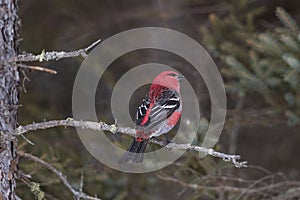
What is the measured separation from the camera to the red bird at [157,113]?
3.48 m

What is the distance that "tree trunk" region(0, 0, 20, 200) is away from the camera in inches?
121

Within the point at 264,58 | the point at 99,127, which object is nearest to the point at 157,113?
the point at 99,127

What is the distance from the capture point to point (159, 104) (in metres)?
3.70

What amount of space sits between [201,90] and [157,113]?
74.9 inches

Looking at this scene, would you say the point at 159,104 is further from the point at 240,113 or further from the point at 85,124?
the point at 240,113

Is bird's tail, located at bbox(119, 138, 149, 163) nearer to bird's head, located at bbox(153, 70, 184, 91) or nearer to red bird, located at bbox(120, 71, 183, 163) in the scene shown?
red bird, located at bbox(120, 71, 183, 163)

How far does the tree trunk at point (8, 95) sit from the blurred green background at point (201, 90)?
25 cm

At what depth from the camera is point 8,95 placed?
313 centimetres

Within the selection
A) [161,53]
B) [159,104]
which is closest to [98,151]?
[159,104]

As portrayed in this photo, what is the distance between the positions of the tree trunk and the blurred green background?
9.8 inches

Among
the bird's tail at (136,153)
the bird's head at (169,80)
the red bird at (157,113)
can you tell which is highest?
the bird's head at (169,80)

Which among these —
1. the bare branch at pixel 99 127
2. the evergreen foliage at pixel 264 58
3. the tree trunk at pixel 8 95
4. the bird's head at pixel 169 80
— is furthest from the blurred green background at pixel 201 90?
the bare branch at pixel 99 127

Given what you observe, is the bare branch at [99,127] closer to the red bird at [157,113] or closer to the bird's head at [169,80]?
the red bird at [157,113]

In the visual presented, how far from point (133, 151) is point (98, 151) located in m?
0.98
